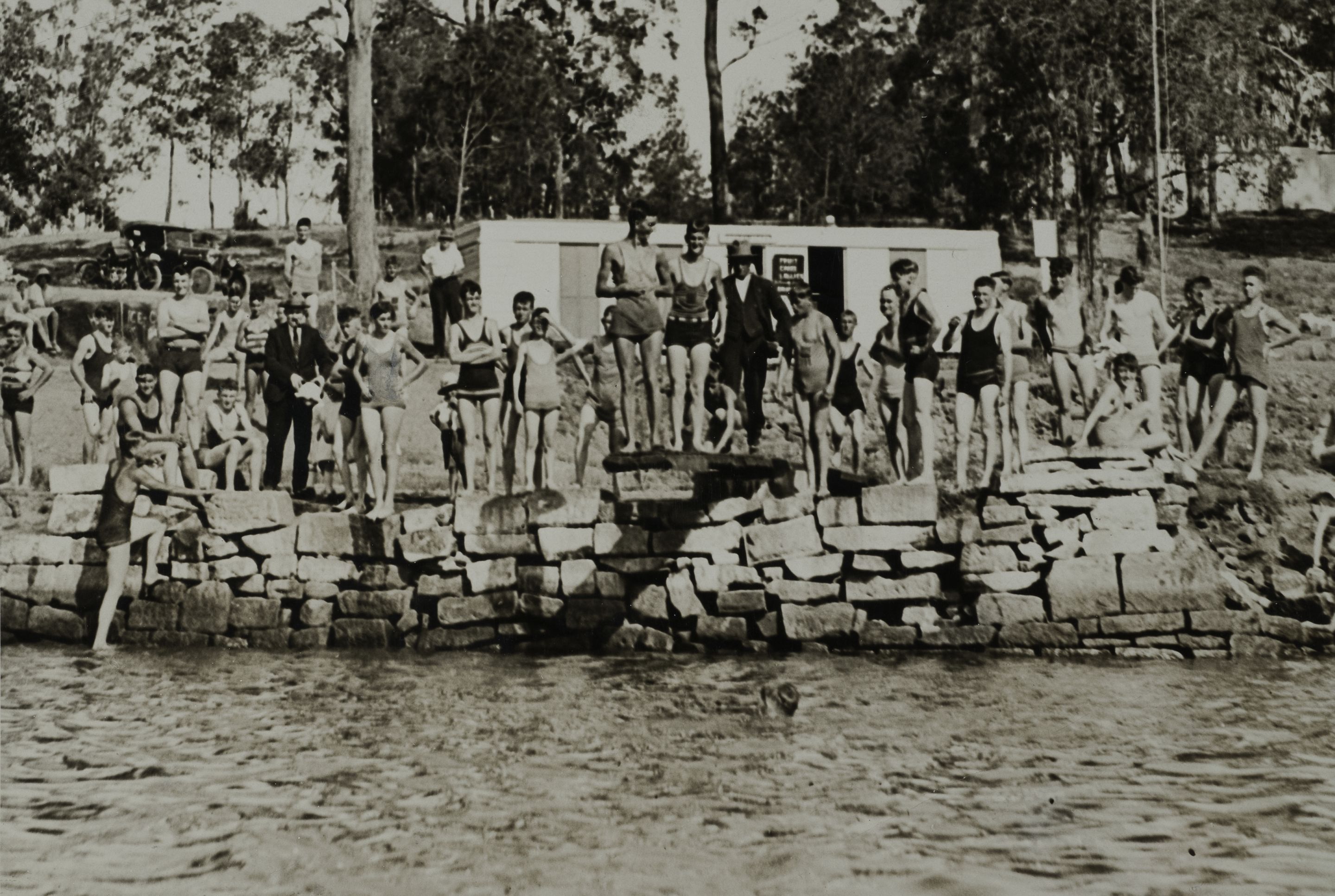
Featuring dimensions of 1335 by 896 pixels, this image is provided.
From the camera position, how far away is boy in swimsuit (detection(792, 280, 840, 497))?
13219 millimetres

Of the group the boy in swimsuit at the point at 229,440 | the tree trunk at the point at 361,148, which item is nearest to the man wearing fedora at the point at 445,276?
the tree trunk at the point at 361,148

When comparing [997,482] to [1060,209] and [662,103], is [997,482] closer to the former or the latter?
[1060,209]

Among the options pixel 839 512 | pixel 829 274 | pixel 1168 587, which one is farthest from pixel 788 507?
pixel 829 274

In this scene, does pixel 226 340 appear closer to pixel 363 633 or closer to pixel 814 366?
pixel 363 633

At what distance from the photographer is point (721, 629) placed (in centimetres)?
1369

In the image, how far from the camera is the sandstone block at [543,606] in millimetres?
13805

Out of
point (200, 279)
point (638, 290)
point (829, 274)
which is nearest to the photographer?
point (638, 290)

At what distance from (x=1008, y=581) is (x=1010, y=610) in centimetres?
25

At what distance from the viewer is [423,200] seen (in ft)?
157

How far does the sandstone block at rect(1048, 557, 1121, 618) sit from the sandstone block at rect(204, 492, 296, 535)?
22.5 ft

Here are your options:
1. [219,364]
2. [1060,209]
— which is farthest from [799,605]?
[1060,209]

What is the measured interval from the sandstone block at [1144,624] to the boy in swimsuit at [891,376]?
7.00 ft

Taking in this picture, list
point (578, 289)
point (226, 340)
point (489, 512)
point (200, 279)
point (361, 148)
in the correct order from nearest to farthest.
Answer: point (489, 512), point (226, 340), point (200, 279), point (361, 148), point (578, 289)

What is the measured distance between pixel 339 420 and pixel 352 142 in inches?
355
